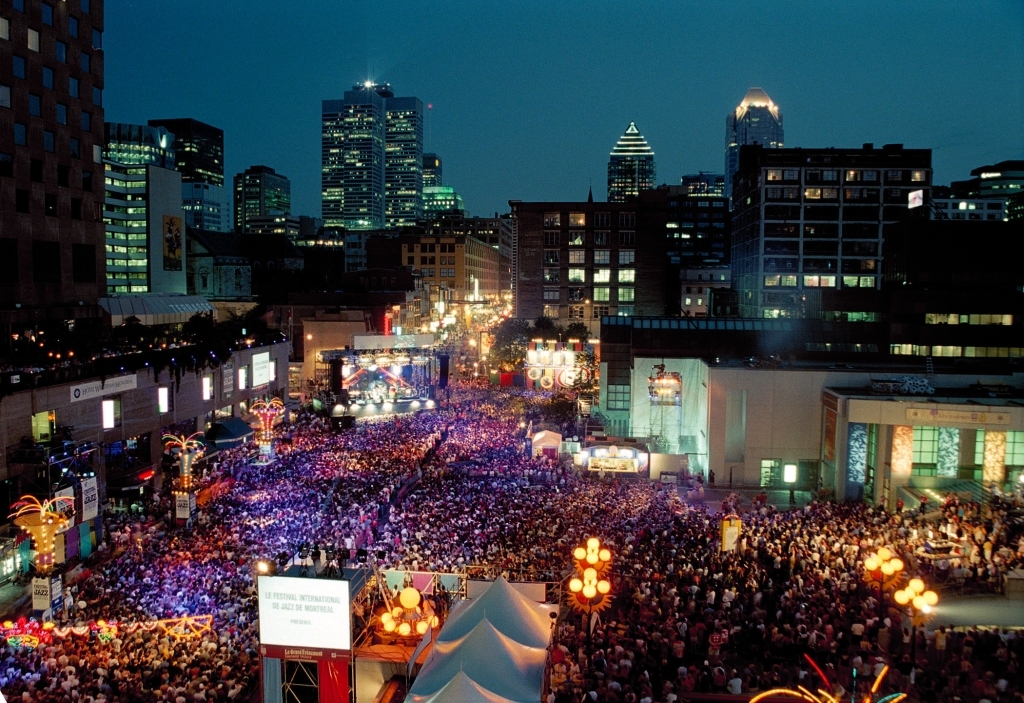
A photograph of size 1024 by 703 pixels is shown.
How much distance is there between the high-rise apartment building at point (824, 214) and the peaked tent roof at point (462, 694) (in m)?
67.9

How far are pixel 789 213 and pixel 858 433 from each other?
177ft

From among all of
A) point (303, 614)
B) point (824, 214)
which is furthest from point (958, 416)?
point (824, 214)

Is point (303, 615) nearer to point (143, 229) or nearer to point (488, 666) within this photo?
point (488, 666)

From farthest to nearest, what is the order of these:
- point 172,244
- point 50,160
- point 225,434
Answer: point 172,244 → point 50,160 → point 225,434

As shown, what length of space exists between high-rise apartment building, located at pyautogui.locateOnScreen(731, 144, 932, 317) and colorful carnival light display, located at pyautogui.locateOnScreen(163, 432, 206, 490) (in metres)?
58.8

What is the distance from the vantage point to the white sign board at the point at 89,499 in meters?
21.5

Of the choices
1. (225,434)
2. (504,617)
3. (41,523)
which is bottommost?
(225,434)

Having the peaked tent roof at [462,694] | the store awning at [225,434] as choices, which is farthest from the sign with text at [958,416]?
the store awning at [225,434]

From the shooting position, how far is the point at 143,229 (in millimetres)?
85812

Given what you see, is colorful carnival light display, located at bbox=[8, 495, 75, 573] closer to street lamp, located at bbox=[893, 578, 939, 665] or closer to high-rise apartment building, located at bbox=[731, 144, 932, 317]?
street lamp, located at bbox=[893, 578, 939, 665]

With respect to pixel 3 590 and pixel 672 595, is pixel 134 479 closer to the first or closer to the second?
pixel 3 590

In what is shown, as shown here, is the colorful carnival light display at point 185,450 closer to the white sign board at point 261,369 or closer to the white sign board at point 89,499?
the white sign board at point 89,499

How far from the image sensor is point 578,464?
3092 centimetres

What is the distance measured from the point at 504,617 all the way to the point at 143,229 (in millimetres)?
86107
